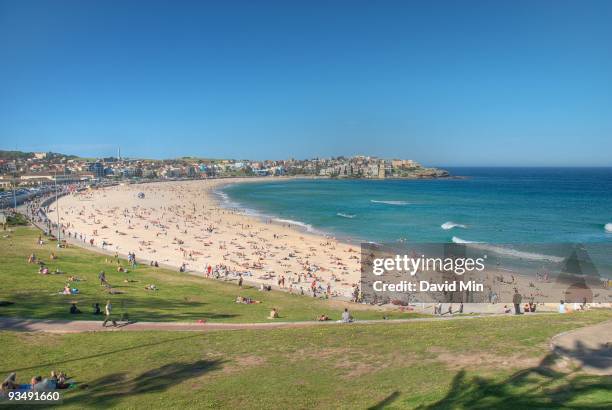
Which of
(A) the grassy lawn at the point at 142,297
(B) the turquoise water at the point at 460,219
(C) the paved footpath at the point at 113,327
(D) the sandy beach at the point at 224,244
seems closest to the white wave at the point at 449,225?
(B) the turquoise water at the point at 460,219

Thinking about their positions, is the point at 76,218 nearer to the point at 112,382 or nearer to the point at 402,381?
the point at 112,382

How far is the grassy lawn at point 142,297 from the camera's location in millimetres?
15595

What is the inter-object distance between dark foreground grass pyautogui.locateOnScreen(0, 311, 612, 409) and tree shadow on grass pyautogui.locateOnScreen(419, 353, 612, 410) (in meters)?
0.02

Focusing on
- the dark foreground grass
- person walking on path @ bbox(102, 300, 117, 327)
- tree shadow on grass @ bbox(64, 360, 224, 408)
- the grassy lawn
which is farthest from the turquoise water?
tree shadow on grass @ bbox(64, 360, 224, 408)

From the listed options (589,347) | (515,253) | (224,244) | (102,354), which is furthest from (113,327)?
(515,253)

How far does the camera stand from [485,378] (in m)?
8.26

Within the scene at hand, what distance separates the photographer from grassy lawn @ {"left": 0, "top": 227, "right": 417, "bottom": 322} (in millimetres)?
15595

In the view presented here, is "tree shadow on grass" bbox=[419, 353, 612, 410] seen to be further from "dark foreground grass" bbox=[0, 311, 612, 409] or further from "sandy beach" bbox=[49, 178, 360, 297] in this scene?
"sandy beach" bbox=[49, 178, 360, 297]

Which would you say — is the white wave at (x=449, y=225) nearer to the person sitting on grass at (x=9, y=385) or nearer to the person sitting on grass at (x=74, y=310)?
the person sitting on grass at (x=74, y=310)

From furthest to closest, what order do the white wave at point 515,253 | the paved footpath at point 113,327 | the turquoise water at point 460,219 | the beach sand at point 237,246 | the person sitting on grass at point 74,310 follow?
the turquoise water at point 460,219 < the white wave at point 515,253 < the beach sand at point 237,246 < the person sitting on grass at point 74,310 < the paved footpath at point 113,327

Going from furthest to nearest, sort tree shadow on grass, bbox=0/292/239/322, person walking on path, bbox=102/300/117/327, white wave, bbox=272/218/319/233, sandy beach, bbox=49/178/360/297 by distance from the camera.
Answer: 1. white wave, bbox=272/218/319/233
2. sandy beach, bbox=49/178/360/297
3. tree shadow on grass, bbox=0/292/239/322
4. person walking on path, bbox=102/300/117/327

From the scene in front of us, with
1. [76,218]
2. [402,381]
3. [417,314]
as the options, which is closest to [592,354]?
[402,381]

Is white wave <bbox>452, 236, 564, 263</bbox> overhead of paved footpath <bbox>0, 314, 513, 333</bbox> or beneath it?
beneath

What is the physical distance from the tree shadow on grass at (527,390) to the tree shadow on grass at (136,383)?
A: 17.1 ft
